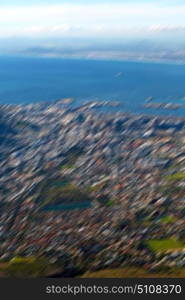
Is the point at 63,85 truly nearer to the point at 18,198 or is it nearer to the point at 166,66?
the point at 166,66

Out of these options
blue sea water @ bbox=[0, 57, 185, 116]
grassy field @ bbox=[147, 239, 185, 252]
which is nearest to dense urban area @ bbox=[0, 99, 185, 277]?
grassy field @ bbox=[147, 239, 185, 252]

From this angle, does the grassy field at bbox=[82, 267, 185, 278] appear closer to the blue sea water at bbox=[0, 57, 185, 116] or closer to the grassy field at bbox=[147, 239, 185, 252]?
the grassy field at bbox=[147, 239, 185, 252]

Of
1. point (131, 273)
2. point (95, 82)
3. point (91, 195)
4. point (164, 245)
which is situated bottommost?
point (131, 273)

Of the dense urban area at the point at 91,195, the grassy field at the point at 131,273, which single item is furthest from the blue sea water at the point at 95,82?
the grassy field at the point at 131,273

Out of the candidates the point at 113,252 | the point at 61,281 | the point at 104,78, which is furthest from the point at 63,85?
the point at 61,281

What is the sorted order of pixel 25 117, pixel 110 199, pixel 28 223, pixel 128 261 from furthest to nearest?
1. pixel 25 117
2. pixel 110 199
3. pixel 28 223
4. pixel 128 261

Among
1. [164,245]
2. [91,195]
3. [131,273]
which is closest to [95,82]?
[91,195]

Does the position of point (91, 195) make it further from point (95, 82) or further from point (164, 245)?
point (95, 82)
